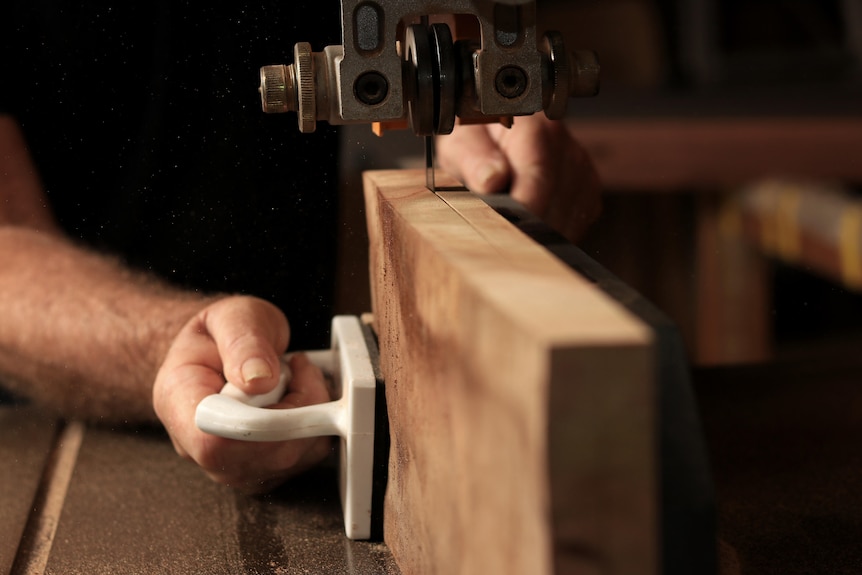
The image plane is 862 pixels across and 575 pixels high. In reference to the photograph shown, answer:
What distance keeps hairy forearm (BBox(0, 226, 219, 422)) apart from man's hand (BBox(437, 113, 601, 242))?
30cm

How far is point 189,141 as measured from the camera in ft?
2.41

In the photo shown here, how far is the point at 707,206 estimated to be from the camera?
8.92ft

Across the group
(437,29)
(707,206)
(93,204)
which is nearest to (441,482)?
(437,29)

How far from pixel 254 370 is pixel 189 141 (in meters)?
0.18

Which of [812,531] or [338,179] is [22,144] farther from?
[812,531]

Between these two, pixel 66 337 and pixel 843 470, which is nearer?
pixel 843 470

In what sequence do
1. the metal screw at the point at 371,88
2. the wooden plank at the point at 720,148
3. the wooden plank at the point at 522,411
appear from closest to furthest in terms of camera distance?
the wooden plank at the point at 522,411 < the metal screw at the point at 371,88 < the wooden plank at the point at 720,148

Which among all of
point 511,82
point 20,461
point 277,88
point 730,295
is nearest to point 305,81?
point 277,88

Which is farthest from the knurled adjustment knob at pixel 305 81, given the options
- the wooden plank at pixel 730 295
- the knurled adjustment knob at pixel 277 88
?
the wooden plank at pixel 730 295

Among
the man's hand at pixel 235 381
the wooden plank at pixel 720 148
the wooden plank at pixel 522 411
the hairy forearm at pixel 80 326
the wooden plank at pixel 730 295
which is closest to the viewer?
the wooden plank at pixel 522 411

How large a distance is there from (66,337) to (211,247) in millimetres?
270

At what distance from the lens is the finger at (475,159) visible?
900 millimetres

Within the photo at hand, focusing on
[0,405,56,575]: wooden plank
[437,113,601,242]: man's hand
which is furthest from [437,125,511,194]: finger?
[0,405,56,575]: wooden plank

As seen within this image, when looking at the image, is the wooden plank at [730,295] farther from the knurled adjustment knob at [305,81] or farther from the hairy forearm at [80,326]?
the knurled adjustment knob at [305,81]
